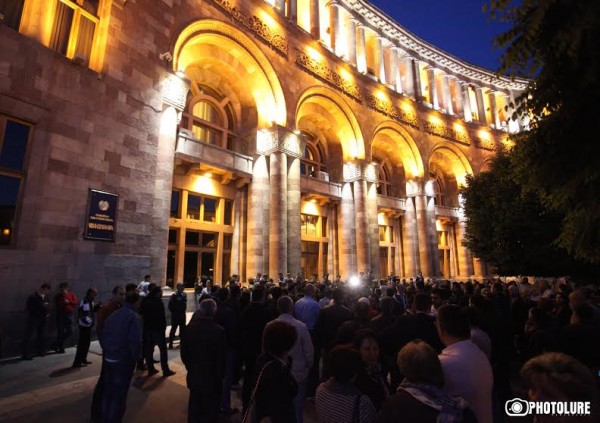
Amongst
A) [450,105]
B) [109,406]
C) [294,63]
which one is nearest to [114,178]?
[109,406]

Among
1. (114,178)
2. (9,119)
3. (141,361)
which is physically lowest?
(141,361)

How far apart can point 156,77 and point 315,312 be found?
9.66 meters

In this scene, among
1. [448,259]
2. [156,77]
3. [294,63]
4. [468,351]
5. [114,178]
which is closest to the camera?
[468,351]

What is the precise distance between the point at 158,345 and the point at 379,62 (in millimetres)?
24836

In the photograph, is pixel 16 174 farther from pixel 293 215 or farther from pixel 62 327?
pixel 293 215

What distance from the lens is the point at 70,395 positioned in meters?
4.90

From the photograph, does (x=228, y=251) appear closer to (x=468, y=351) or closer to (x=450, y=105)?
(x=468, y=351)

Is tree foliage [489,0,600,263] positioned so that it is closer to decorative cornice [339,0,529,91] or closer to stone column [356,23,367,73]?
decorative cornice [339,0,529,91]

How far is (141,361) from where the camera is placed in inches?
249

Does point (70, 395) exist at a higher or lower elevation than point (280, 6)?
lower

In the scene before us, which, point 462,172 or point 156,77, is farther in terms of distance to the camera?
point 462,172

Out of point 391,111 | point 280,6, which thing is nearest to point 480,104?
point 391,111

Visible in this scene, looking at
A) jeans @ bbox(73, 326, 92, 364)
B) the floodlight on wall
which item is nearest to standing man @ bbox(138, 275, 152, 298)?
jeans @ bbox(73, 326, 92, 364)

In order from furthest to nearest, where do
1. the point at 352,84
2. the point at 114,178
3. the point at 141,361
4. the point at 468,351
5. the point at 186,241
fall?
the point at 352,84 → the point at 186,241 → the point at 114,178 → the point at 141,361 → the point at 468,351
